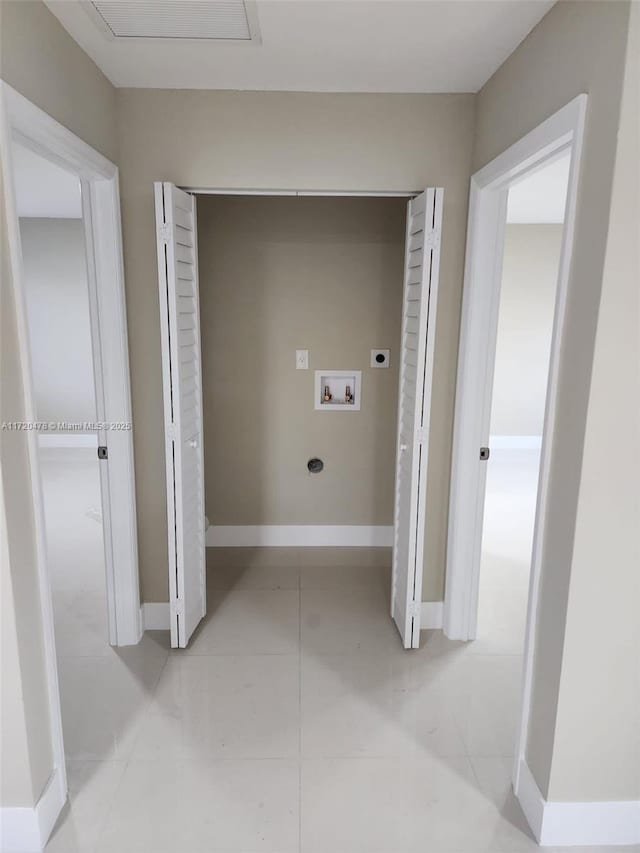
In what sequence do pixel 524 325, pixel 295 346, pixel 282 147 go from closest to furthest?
pixel 282 147 → pixel 295 346 → pixel 524 325

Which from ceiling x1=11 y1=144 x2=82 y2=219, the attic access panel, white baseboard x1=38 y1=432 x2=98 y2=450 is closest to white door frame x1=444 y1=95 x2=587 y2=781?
the attic access panel

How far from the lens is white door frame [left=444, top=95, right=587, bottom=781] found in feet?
5.81

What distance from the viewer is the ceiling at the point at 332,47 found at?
1715 millimetres

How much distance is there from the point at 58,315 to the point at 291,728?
528 centimetres

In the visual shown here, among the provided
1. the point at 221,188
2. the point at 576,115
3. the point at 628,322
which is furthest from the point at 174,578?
the point at 576,115

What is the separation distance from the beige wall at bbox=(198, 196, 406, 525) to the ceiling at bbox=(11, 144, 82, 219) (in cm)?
112

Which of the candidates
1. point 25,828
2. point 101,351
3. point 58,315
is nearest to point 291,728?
point 25,828

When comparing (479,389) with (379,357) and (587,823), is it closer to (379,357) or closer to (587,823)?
(379,357)

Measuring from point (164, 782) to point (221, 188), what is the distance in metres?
2.21

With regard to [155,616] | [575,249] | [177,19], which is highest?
[177,19]

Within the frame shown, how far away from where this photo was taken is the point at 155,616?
2.82 meters

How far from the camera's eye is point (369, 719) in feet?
7.36

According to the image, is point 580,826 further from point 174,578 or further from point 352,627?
point 174,578

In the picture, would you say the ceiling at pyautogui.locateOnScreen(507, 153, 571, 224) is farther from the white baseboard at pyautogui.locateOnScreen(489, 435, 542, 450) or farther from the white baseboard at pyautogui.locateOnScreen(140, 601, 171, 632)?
the white baseboard at pyautogui.locateOnScreen(140, 601, 171, 632)
